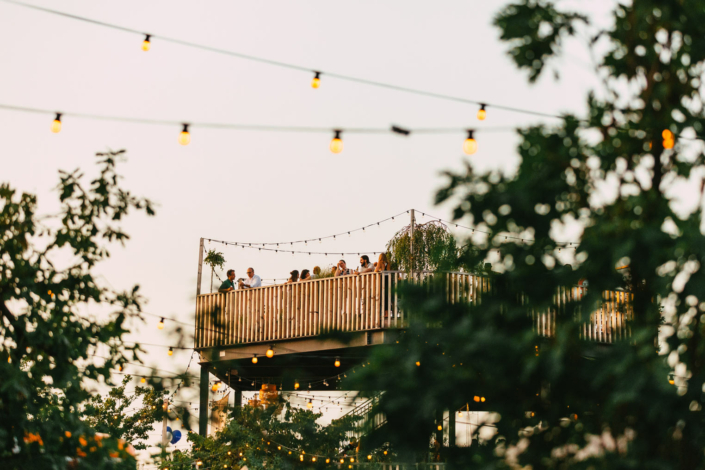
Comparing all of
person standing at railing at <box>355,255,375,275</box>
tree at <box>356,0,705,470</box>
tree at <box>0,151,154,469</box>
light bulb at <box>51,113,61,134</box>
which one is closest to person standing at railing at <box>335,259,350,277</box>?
person standing at railing at <box>355,255,375,275</box>

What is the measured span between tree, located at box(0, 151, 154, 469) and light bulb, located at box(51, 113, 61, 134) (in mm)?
2569

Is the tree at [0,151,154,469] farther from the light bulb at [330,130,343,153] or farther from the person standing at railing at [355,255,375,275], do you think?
the person standing at railing at [355,255,375,275]

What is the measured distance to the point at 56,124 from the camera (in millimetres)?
6949

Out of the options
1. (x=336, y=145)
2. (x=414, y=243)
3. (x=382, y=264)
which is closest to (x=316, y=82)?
(x=336, y=145)

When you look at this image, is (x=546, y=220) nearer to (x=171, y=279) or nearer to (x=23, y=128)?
(x=171, y=279)

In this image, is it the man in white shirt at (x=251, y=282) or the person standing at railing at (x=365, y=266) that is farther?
the man in white shirt at (x=251, y=282)

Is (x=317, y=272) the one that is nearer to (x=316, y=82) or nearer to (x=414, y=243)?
(x=414, y=243)

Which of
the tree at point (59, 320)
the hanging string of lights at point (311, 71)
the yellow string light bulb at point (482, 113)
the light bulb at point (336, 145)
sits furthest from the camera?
the yellow string light bulb at point (482, 113)

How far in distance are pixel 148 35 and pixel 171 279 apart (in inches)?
158

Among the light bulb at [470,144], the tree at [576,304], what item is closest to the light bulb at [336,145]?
the light bulb at [470,144]

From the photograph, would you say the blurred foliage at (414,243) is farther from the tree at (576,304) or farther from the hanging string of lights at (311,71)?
the tree at (576,304)

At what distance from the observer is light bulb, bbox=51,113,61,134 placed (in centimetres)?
Result: 691

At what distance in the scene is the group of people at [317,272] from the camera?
12717 mm

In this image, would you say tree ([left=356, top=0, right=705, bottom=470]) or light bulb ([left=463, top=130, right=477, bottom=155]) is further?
Answer: light bulb ([left=463, top=130, right=477, bottom=155])
